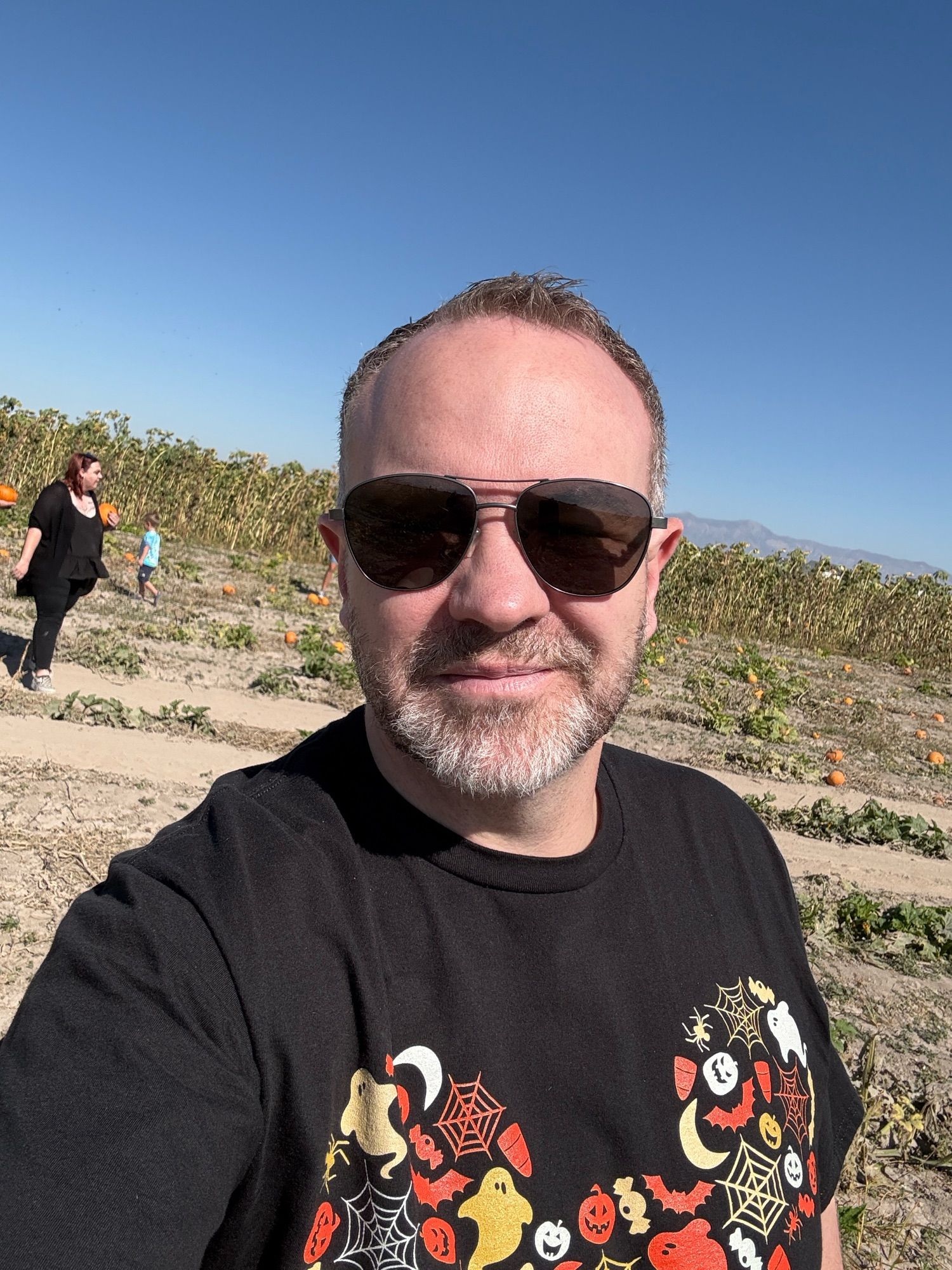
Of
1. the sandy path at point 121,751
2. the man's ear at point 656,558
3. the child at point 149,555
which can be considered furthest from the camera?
the child at point 149,555

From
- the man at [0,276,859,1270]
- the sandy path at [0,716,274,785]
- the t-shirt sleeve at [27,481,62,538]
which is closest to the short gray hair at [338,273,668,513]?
the man at [0,276,859,1270]

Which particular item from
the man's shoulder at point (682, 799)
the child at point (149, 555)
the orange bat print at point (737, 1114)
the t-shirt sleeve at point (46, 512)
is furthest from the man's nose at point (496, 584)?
the child at point (149, 555)

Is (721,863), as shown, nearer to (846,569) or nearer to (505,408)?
(505,408)

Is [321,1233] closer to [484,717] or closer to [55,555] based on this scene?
[484,717]

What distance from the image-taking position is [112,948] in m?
1.05

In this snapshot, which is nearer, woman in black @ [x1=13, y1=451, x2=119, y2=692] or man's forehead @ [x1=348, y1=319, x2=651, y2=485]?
man's forehead @ [x1=348, y1=319, x2=651, y2=485]

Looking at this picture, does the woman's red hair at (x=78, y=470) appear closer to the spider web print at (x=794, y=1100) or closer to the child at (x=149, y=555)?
the child at (x=149, y=555)

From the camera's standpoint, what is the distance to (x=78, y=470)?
25.6 feet

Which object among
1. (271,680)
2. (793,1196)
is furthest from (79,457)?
(793,1196)

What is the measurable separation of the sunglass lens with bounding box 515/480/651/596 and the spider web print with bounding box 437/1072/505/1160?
2.43ft

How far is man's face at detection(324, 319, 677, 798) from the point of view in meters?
1.38

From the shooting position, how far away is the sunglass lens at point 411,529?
1.41 meters

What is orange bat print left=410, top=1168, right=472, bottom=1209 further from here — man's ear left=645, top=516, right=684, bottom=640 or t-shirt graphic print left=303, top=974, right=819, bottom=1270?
man's ear left=645, top=516, right=684, bottom=640

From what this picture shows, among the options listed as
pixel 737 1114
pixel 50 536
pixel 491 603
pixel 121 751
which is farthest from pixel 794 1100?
pixel 50 536
